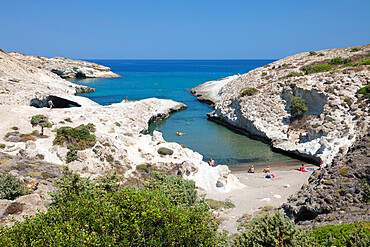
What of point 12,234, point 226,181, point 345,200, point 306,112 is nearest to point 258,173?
point 226,181

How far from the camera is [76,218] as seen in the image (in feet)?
34.4

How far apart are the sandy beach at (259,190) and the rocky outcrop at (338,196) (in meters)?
3.54

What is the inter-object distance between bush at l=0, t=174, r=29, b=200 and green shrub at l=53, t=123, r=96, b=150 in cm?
1087

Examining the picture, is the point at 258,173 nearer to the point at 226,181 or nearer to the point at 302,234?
the point at 226,181

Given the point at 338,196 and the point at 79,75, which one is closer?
the point at 338,196

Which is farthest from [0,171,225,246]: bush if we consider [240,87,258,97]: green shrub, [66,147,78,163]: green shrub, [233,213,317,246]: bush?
[240,87,258,97]: green shrub

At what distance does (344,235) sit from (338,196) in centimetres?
555

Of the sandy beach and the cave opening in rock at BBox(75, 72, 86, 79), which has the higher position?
the cave opening in rock at BBox(75, 72, 86, 79)

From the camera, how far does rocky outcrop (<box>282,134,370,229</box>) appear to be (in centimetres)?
1448

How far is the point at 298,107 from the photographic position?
4362 centimetres

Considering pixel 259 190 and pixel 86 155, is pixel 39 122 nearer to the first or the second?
pixel 86 155

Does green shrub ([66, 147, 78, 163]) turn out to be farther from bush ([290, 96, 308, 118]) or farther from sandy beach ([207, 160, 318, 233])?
bush ([290, 96, 308, 118])

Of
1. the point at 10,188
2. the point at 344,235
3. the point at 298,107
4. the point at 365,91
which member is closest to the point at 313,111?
the point at 298,107

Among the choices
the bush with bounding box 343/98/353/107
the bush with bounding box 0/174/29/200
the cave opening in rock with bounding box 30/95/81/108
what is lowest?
the cave opening in rock with bounding box 30/95/81/108
